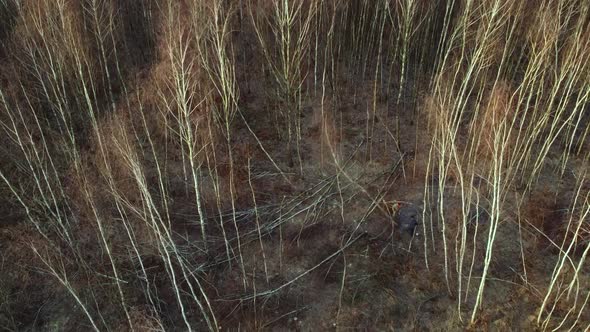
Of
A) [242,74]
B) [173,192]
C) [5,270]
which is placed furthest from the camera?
[242,74]

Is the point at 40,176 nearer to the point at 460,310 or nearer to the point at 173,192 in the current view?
the point at 173,192

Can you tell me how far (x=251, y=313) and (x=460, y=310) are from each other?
20.2 feet

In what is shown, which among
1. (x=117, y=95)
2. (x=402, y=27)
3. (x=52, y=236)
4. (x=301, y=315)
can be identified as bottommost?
(x=301, y=315)

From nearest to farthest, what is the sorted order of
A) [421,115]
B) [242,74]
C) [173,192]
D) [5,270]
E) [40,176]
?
[5,270], [40,176], [173,192], [421,115], [242,74]

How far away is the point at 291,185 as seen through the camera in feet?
60.6

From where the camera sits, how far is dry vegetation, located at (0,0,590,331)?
1432 centimetres

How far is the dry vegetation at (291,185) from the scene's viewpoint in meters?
14.3

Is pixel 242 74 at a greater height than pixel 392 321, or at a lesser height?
greater

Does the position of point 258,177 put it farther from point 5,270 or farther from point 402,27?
point 5,270

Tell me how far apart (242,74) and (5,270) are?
12.3 meters

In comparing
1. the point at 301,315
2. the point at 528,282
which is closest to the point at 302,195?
the point at 301,315

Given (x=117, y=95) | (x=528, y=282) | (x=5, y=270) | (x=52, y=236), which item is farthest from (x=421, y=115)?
(x=5, y=270)

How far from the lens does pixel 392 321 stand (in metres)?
14.4

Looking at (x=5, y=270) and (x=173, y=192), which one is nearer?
(x=5, y=270)
